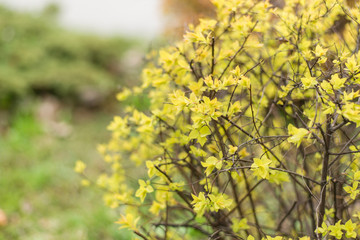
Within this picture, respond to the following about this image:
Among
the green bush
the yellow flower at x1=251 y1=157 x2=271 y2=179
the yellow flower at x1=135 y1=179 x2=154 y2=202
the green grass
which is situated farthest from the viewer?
the green bush

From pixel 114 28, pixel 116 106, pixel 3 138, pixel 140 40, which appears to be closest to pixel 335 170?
pixel 3 138

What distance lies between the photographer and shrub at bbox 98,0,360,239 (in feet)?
4.48

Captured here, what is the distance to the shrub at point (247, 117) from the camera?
4.48 ft

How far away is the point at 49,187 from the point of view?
13.9 feet

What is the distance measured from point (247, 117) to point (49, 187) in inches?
127

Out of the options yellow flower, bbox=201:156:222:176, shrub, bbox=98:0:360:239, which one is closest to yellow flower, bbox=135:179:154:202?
shrub, bbox=98:0:360:239

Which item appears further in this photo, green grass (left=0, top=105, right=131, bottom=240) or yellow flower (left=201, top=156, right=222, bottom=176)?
green grass (left=0, top=105, right=131, bottom=240)

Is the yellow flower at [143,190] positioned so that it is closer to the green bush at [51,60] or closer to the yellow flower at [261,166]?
the yellow flower at [261,166]

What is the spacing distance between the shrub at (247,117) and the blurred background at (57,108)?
2.16ft

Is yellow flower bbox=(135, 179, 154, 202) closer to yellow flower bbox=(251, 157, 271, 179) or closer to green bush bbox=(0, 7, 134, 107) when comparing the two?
yellow flower bbox=(251, 157, 271, 179)

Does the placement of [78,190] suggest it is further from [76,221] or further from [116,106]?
[116,106]

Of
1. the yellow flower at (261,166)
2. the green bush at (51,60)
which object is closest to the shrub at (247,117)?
the yellow flower at (261,166)

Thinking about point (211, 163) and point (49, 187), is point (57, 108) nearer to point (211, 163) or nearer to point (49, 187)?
point (49, 187)

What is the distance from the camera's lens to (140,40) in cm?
862
